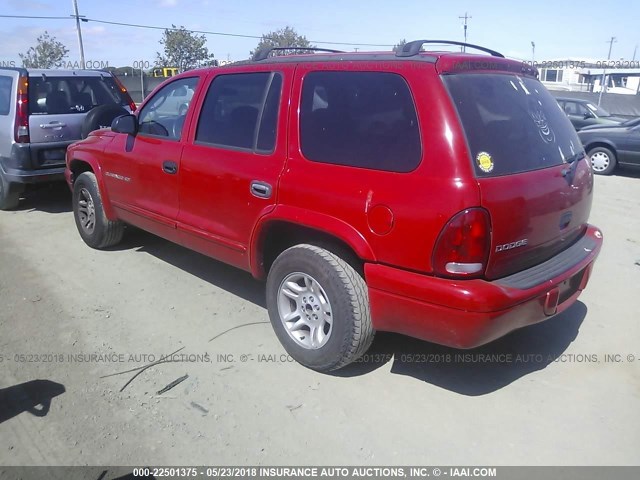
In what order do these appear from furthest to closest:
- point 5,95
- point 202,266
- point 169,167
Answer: point 5,95 < point 202,266 < point 169,167

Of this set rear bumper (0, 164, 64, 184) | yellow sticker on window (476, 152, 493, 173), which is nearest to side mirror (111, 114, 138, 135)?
rear bumper (0, 164, 64, 184)

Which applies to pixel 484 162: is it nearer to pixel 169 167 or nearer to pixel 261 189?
pixel 261 189

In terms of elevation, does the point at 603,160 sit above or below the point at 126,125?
below

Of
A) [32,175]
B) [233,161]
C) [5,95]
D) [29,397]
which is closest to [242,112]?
[233,161]

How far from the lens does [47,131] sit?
22.0 ft

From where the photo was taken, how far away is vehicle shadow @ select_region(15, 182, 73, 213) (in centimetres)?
742

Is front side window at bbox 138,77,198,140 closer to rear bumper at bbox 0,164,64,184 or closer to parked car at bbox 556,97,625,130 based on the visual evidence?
rear bumper at bbox 0,164,64,184

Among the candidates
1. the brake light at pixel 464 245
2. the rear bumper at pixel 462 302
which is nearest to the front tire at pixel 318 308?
the rear bumper at pixel 462 302

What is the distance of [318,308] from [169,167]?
69.3 inches

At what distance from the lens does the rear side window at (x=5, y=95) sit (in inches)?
264

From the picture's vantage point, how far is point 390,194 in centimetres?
281

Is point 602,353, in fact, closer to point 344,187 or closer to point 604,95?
point 344,187

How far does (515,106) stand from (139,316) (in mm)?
3021

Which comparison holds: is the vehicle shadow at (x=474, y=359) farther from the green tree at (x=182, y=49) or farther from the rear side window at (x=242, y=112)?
the green tree at (x=182, y=49)
